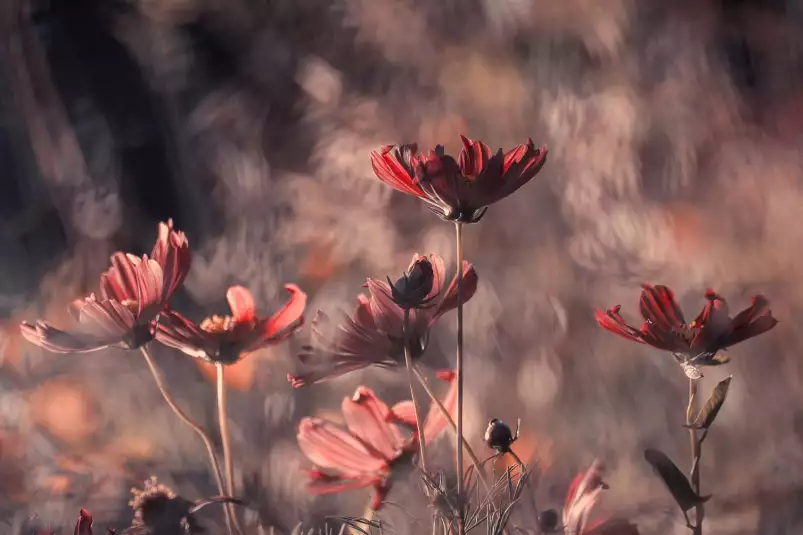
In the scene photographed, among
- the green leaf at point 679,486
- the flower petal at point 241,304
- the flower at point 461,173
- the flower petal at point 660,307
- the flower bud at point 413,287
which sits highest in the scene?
the flower at point 461,173

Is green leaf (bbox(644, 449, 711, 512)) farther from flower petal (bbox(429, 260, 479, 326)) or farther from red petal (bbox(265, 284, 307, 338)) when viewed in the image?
red petal (bbox(265, 284, 307, 338))

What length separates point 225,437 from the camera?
2.34ft

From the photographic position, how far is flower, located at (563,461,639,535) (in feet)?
2.17

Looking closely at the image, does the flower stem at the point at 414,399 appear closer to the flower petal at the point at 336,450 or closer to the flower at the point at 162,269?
the flower petal at the point at 336,450

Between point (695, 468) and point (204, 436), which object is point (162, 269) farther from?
point (695, 468)

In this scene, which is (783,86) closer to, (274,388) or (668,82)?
(668,82)

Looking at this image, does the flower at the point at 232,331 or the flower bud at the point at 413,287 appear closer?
the flower bud at the point at 413,287

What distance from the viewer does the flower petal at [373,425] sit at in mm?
674

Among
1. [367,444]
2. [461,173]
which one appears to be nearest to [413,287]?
[461,173]

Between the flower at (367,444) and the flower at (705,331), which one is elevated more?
the flower at (705,331)

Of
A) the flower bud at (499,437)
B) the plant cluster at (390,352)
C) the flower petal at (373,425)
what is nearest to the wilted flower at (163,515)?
the plant cluster at (390,352)

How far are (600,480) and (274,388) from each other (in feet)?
1.19

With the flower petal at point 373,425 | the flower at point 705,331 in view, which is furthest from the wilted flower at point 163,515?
the flower at point 705,331

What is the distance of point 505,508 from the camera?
60 centimetres
